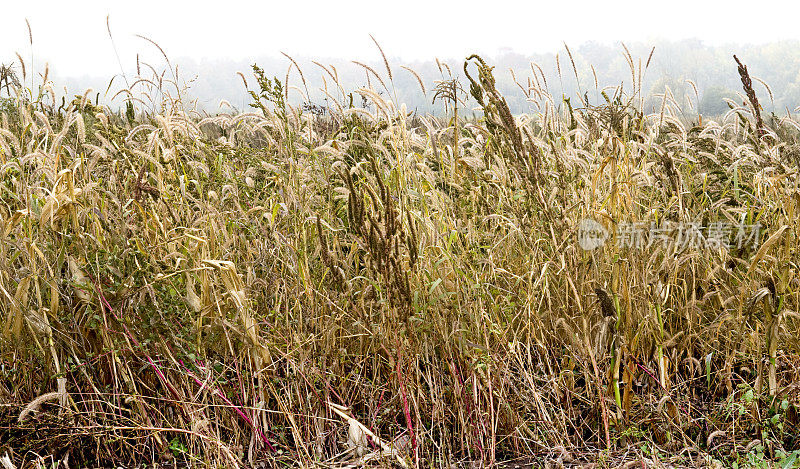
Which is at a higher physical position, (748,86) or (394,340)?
(748,86)

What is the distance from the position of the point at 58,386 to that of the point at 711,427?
2152 mm

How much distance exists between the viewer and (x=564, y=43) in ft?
9.27

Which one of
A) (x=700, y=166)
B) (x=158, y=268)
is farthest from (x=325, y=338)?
(x=700, y=166)

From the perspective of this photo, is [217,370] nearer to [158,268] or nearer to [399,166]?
[158,268]

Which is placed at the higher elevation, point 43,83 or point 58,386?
point 43,83

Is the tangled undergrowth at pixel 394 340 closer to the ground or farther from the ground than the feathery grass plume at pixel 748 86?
closer to the ground

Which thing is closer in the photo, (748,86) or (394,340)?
(394,340)

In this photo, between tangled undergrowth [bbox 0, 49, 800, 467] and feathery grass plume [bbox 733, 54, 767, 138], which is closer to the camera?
tangled undergrowth [bbox 0, 49, 800, 467]

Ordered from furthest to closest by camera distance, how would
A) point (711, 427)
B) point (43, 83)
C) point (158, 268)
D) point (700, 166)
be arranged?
point (700, 166)
point (43, 83)
point (711, 427)
point (158, 268)

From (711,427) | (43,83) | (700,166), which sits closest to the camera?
(711,427)

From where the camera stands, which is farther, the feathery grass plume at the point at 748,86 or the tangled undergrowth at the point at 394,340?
the feathery grass plume at the point at 748,86

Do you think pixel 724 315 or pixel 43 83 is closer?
pixel 724 315

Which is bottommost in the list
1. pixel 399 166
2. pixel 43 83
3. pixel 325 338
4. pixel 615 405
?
pixel 615 405

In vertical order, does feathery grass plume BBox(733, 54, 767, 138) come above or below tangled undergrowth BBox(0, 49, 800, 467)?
above
